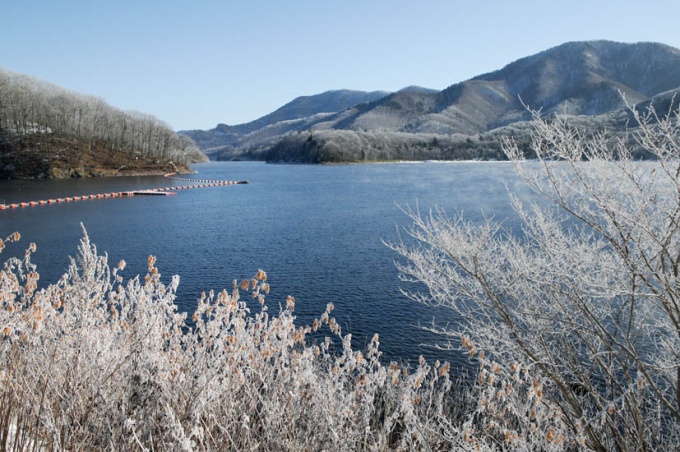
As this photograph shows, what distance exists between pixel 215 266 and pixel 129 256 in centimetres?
546

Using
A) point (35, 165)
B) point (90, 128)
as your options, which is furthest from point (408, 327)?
point (90, 128)

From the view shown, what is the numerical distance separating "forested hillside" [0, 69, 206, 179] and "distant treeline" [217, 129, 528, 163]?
4601cm

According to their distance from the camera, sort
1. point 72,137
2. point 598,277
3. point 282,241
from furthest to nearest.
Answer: point 72,137 < point 282,241 < point 598,277

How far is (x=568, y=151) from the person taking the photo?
24.1 ft

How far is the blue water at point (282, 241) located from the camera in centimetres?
1669

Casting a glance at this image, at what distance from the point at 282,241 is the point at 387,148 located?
127421mm

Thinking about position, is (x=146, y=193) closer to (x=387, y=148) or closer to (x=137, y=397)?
(x=137, y=397)

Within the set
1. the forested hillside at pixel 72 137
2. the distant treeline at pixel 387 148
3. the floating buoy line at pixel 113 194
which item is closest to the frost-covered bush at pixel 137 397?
the floating buoy line at pixel 113 194

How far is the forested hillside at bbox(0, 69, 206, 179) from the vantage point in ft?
255

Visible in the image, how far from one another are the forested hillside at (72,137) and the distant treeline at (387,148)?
151ft

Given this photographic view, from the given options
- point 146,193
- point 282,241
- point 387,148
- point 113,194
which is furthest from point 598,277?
point 387,148

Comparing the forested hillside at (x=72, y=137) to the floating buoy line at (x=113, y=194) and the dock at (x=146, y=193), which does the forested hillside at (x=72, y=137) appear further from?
the dock at (x=146, y=193)

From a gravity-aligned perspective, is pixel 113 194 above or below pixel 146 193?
above

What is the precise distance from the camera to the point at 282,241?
28422 millimetres
